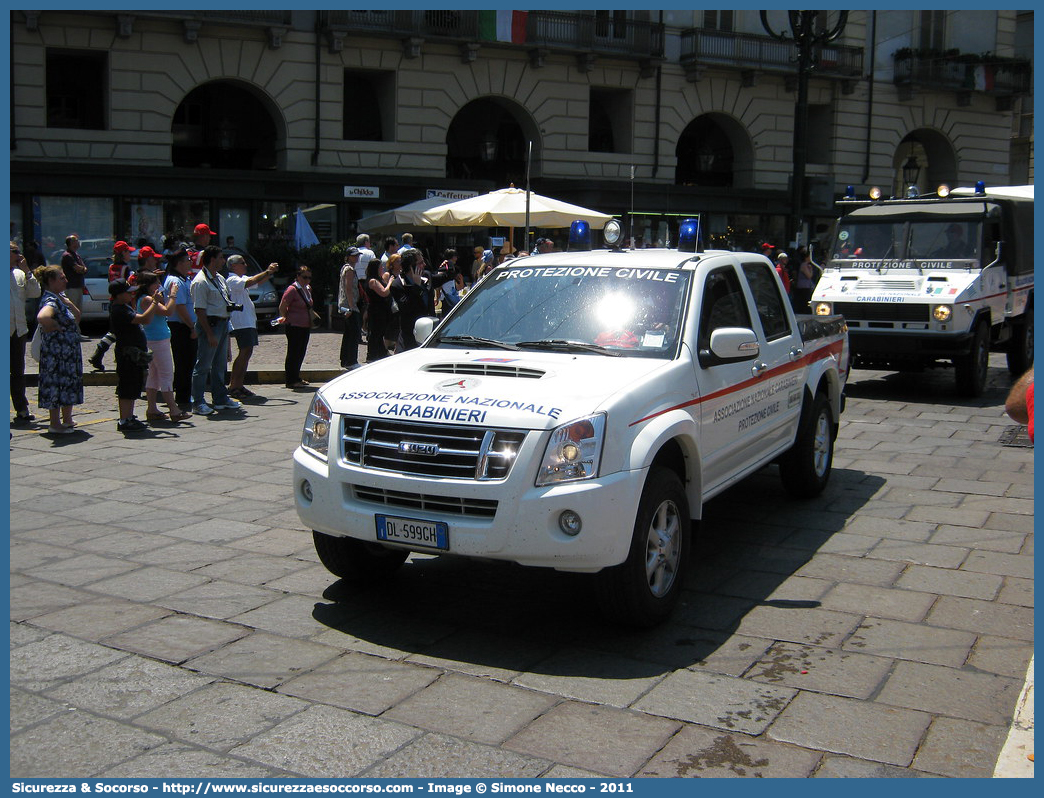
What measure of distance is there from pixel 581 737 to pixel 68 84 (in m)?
25.4

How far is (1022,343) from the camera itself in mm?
15570

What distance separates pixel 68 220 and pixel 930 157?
93.9ft

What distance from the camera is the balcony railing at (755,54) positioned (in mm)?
31688

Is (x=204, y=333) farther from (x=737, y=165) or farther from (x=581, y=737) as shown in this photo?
(x=737, y=165)

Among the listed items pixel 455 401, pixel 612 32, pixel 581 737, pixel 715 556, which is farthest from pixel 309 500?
pixel 612 32

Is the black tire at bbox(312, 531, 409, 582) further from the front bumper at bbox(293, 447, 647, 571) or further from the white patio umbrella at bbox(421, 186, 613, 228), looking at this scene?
the white patio umbrella at bbox(421, 186, 613, 228)

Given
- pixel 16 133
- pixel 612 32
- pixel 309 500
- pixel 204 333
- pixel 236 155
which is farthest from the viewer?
pixel 612 32

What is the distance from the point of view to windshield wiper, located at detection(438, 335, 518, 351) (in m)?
6.17

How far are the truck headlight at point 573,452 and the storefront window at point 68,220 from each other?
20.6 meters

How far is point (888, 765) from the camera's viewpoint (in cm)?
402

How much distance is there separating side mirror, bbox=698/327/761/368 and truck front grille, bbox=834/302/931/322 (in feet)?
25.5

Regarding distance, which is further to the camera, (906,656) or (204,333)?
(204,333)

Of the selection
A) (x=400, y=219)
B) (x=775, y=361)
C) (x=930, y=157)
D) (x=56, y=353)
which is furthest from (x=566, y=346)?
(x=930, y=157)

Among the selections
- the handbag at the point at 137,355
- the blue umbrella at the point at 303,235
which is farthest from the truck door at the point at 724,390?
the blue umbrella at the point at 303,235
